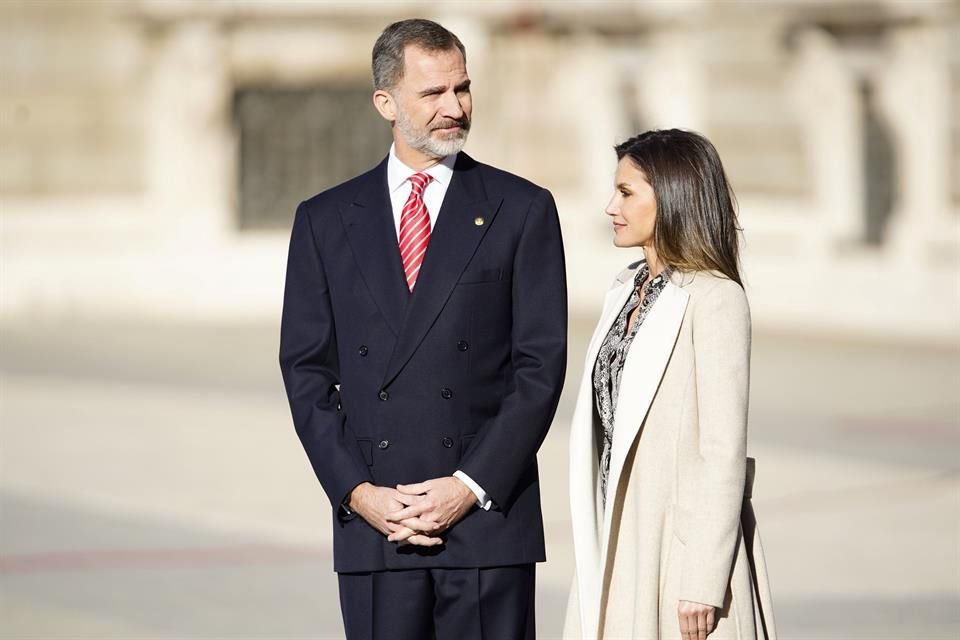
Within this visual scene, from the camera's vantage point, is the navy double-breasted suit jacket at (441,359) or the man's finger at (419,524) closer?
the man's finger at (419,524)

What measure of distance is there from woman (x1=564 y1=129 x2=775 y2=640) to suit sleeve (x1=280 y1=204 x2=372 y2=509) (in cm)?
65

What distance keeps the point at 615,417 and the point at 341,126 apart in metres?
17.7

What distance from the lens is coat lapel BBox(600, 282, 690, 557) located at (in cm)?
407

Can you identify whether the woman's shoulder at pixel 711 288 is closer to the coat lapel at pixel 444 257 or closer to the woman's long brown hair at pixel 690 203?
the woman's long brown hair at pixel 690 203

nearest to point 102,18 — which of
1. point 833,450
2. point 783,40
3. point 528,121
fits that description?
point 528,121

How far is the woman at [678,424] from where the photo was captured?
4.01 metres

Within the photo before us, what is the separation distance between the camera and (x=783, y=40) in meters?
20.8

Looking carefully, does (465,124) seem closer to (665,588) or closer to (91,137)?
(665,588)

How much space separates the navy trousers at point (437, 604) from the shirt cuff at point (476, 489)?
164 mm

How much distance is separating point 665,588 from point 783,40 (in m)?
17.4

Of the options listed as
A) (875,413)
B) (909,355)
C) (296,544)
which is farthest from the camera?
(909,355)

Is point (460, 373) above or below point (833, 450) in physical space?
above

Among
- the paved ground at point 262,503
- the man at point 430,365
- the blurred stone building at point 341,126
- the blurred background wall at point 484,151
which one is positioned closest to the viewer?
the man at point 430,365

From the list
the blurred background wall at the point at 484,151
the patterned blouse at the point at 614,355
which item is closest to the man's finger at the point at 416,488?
the patterned blouse at the point at 614,355
